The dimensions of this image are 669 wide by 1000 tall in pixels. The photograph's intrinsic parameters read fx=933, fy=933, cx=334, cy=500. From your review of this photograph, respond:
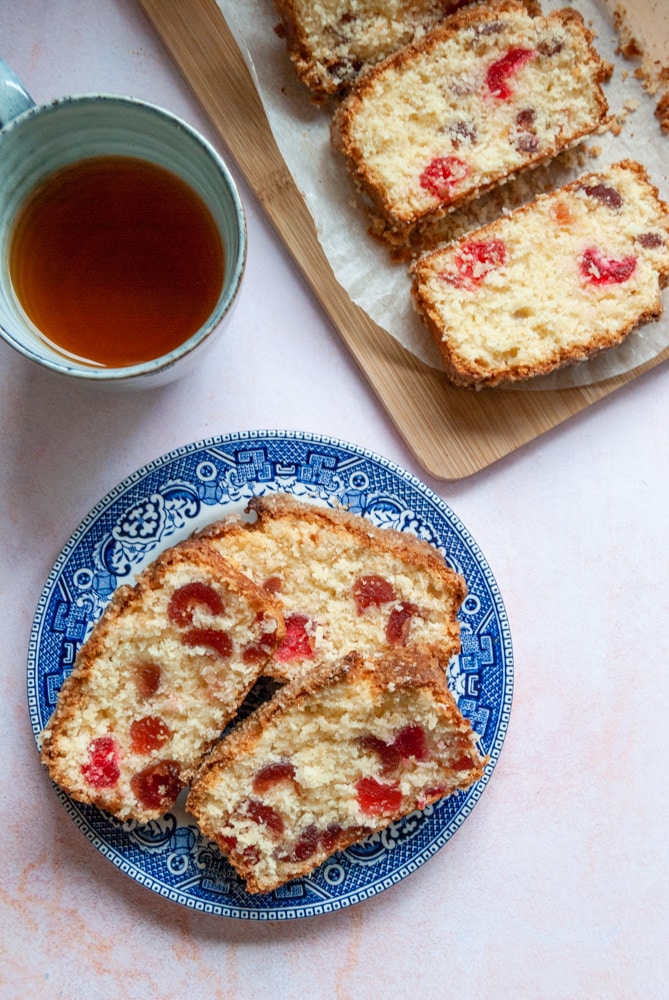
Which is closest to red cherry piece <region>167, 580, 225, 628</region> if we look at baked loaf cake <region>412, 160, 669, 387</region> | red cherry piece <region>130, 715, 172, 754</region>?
red cherry piece <region>130, 715, 172, 754</region>

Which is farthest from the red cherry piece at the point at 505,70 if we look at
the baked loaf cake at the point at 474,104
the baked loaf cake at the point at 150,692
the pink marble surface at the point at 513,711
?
the baked loaf cake at the point at 150,692

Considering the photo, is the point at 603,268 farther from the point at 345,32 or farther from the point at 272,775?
the point at 272,775

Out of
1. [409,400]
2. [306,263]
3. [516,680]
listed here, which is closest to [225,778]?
[516,680]

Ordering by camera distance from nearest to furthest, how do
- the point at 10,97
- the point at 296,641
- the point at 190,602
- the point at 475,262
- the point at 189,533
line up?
the point at 10,97
the point at 190,602
the point at 296,641
the point at 189,533
the point at 475,262

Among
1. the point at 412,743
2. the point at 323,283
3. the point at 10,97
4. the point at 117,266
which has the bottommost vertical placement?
the point at 412,743

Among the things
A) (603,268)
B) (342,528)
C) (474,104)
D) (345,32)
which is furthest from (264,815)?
(345,32)

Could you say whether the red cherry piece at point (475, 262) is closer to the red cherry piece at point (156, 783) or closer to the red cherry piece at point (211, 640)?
the red cherry piece at point (211, 640)

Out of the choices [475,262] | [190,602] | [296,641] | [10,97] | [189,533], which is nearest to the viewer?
[10,97]
